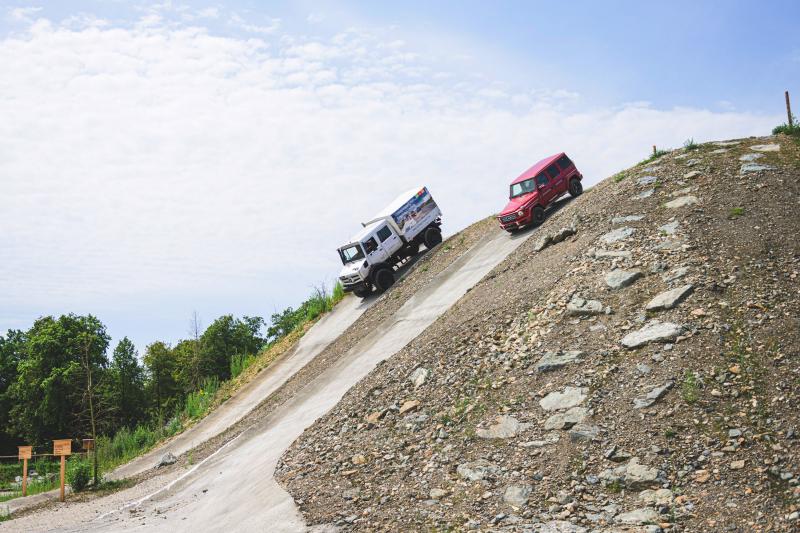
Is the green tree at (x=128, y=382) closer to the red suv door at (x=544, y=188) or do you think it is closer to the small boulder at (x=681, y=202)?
the red suv door at (x=544, y=188)

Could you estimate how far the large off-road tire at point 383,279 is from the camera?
28.4m

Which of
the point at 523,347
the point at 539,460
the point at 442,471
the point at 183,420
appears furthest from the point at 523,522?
the point at 183,420

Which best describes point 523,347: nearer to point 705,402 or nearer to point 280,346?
point 705,402

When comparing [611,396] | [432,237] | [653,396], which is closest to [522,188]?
[432,237]

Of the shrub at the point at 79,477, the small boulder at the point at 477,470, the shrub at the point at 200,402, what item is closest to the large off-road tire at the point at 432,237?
the shrub at the point at 200,402

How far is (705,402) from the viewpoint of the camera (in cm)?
912

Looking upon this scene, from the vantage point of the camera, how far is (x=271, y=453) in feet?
49.7

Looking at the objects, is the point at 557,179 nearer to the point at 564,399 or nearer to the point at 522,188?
the point at 522,188

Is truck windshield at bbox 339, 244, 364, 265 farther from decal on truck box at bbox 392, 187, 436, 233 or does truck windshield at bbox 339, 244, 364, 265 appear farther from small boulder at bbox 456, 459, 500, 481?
small boulder at bbox 456, 459, 500, 481

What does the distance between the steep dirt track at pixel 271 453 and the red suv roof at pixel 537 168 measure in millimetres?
2629

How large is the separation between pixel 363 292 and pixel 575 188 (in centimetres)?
1078

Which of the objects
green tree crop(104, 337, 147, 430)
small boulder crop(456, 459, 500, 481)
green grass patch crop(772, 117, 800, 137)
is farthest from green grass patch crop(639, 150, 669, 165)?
green tree crop(104, 337, 147, 430)

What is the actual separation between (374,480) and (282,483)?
2.60 meters

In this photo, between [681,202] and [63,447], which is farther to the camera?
[63,447]
